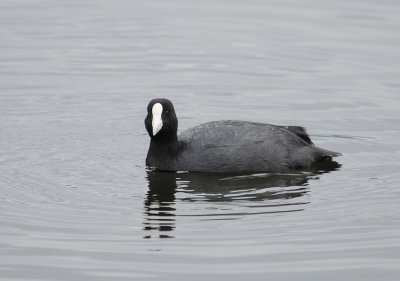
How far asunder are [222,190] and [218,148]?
75 centimetres

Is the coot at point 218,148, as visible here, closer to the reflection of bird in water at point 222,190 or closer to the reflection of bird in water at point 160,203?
the reflection of bird in water at point 222,190

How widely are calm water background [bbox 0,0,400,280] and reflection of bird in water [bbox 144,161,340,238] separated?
0.03m

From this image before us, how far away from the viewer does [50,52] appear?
47.9 feet

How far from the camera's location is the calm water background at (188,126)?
283 inches

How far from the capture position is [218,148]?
31.7 ft

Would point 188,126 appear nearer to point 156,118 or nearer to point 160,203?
point 156,118

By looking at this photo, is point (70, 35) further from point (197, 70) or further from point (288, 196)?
point (288, 196)

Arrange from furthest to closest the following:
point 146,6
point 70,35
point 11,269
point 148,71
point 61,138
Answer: point 146,6 < point 70,35 < point 148,71 < point 61,138 < point 11,269

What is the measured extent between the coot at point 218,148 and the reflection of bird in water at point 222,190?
101 millimetres

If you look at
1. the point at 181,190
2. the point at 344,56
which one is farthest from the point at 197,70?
the point at 181,190

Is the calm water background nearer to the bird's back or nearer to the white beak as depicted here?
the bird's back

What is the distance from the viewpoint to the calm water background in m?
7.19

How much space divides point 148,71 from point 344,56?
293 cm

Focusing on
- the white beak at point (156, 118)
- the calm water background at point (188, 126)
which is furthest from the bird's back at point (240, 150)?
the white beak at point (156, 118)
